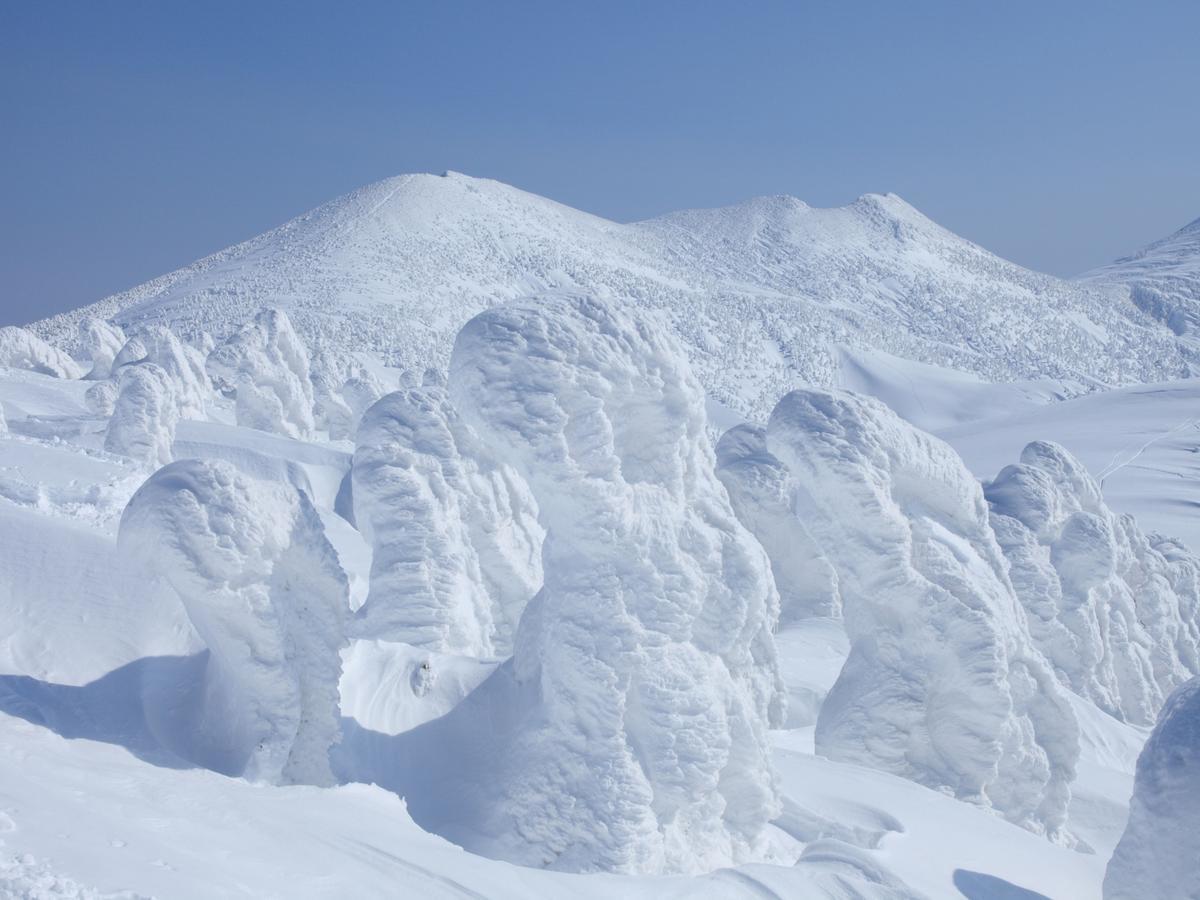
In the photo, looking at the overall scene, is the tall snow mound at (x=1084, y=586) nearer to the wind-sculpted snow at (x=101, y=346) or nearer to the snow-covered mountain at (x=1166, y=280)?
the wind-sculpted snow at (x=101, y=346)

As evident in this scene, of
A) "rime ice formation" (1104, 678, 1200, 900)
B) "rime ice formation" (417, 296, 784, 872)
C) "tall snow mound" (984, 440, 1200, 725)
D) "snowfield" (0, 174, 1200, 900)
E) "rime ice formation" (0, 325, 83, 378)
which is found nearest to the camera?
"snowfield" (0, 174, 1200, 900)

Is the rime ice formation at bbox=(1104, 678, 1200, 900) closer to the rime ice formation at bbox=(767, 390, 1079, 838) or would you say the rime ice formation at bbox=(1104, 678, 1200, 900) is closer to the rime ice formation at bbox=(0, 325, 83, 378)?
the rime ice formation at bbox=(767, 390, 1079, 838)

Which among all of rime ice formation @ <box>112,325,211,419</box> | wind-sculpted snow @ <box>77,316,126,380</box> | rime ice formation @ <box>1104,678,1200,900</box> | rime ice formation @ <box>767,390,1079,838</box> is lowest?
rime ice formation @ <box>1104,678,1200,900</box>

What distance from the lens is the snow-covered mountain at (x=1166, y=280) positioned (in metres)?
123

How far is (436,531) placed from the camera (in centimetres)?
1328

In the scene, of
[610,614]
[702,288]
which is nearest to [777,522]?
[610,614]

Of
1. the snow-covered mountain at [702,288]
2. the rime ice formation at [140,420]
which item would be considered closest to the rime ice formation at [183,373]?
the rime ice formation at [140,420]

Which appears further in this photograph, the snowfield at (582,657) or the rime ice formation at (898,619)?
the rime ice formation at (898,619)

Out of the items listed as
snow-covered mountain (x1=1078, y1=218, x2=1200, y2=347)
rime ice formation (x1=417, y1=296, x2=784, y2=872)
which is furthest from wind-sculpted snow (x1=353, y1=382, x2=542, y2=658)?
snow-covered mountain (x1=1078, y1=218, x2=1200, y2=347)

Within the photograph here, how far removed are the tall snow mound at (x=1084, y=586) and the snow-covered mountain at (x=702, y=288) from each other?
176ft

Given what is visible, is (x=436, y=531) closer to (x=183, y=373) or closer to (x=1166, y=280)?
(x=183, y=373)

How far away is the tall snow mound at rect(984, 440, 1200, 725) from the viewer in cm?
1664

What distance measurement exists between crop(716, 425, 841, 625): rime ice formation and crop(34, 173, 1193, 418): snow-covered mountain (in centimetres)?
5796

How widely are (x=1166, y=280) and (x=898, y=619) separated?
140680mm
